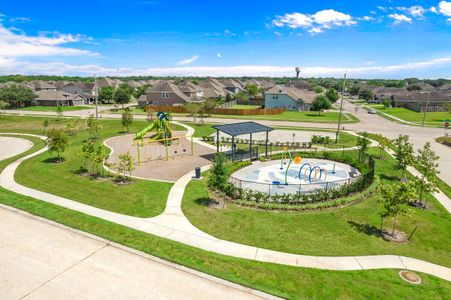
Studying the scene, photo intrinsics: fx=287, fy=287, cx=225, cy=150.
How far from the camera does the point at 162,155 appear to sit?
32.8 metres

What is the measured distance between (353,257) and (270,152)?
21.2 m

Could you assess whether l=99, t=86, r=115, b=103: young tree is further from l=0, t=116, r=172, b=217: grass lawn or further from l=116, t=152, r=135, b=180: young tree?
l=116, t=152, r=135, b=180: young tree

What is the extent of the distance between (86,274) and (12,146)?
3335 cm

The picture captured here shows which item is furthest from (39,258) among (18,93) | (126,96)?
(18,93)

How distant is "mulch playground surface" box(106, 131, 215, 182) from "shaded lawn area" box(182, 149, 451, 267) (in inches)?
270

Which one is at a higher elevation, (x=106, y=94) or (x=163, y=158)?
(x=106, y=94)

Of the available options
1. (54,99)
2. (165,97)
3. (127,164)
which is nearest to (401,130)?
(127,164)

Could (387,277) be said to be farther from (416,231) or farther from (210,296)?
(210,296)

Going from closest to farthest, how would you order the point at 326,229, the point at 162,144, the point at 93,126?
the point at 326,229 → the point at 162,144 → the point at 93,126

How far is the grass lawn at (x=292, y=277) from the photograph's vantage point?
11.3 m

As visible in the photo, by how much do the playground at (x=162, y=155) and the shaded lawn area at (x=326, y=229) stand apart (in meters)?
7.30

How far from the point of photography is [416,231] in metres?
16.5

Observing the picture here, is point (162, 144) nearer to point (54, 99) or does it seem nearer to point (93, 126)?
point (93, 126)

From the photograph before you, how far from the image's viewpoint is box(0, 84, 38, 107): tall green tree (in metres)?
84.8
